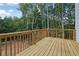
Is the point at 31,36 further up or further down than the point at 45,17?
further down

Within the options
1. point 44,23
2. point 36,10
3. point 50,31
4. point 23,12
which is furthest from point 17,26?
point 50,31

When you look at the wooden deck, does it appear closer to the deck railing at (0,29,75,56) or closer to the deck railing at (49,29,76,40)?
the deck railing at (0,29,75,56)

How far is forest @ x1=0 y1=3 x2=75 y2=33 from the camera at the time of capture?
4.90m

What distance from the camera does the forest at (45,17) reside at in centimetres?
490

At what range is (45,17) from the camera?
6.41 metres

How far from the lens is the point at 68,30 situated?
20.8 feet

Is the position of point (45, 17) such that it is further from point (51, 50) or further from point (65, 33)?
point (51, 50)

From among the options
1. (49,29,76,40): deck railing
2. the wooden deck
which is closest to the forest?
(49,29,76,40): deck railing

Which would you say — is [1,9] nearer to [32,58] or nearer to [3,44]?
[3,44]

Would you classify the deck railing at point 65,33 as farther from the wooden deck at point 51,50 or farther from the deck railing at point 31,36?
the wooden deck at point 51,50

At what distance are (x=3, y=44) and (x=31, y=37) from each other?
206cm

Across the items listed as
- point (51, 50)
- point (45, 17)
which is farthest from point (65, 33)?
point (51, 50)

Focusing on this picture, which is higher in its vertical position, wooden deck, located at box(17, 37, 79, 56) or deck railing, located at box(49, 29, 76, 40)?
deck railing, located at box(49, 29, 76, 40)

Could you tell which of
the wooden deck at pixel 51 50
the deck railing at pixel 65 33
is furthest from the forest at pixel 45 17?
the wooden deck at pixel 51 50
